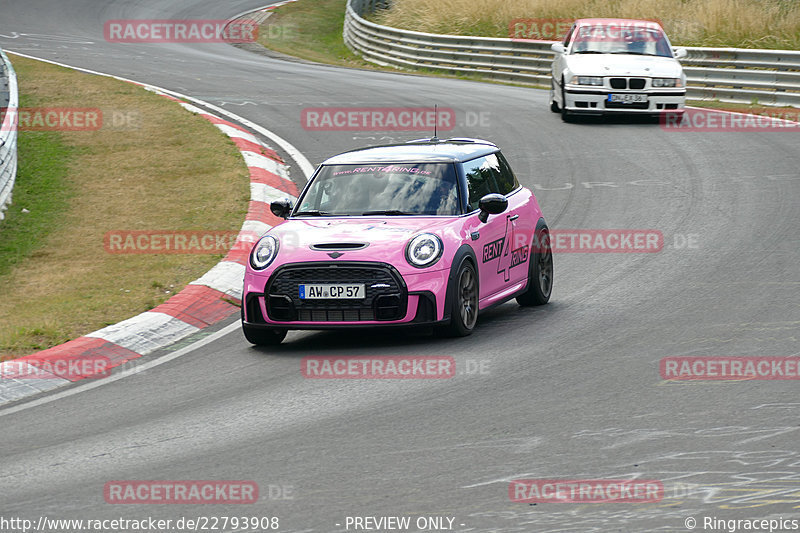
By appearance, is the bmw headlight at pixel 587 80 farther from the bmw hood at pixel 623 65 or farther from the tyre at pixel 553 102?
the tyre at pixel 553 102

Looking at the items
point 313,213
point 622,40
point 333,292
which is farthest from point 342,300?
point 622,40

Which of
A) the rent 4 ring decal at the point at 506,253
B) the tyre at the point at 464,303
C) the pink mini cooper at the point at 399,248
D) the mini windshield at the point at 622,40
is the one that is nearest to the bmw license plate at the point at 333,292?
the pink mini cooper at the point at 399,248

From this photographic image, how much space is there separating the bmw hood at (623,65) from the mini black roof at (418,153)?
34.3ft

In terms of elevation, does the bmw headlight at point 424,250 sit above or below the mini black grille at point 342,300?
above

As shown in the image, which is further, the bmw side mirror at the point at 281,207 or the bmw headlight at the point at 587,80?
the bmw headlight at the point at 587,80

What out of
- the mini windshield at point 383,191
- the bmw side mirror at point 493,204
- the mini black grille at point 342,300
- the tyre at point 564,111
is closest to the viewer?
the mini black grille at point 342,300

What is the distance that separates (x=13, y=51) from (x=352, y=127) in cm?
1353

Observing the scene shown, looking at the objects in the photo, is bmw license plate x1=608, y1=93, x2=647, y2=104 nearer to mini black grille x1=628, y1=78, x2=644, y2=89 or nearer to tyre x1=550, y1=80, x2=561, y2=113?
mini black grille x1=628, y1=78, x2=644, y2=89

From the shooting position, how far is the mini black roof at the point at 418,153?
34.3ft

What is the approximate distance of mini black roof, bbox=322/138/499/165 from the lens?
1045cm

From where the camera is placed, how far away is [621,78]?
2097 centimetres

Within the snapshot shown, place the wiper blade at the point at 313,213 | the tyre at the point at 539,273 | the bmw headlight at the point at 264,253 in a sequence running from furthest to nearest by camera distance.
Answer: the tyre at the point at 539,273, the wiper blade at the point at 313,213, the bmw headlight at the point at 264,253

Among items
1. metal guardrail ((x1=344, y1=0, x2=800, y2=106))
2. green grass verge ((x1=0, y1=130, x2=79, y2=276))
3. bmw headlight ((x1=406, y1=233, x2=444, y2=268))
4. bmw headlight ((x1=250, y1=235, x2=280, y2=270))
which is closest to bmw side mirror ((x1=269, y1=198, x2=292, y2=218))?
bmw headlight ((x1=250, y1=235, x2=280, y2=270))

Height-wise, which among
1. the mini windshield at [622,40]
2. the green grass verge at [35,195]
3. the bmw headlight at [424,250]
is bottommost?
the green grass verge at [35,195]
